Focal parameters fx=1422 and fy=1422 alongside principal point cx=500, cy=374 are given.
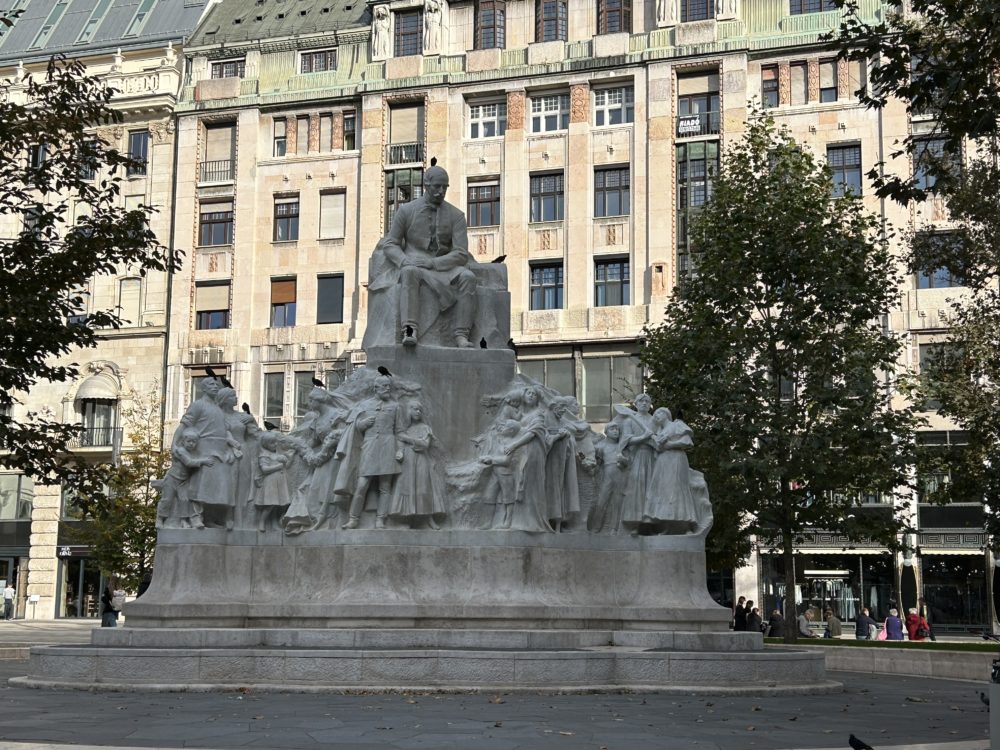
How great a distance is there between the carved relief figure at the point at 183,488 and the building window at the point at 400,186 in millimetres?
37918

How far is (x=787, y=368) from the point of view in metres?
33.7

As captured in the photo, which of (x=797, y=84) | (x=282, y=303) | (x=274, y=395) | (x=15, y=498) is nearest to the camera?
(x=797, y=84)

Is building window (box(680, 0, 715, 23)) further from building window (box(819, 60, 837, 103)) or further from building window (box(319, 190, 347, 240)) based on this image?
building window (box(319, 190, 347, 240))

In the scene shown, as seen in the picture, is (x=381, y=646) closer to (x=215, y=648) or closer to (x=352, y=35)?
(x=215, y=648)

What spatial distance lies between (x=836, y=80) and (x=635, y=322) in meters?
11.7

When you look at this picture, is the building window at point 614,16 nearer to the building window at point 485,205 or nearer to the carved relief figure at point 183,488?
the building window at point 485,205

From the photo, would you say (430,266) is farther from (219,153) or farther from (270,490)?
(219,153)

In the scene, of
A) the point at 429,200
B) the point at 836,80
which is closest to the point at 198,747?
the point at 429,200

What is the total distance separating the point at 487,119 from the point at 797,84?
39.6ft

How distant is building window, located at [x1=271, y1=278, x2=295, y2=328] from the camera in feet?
188

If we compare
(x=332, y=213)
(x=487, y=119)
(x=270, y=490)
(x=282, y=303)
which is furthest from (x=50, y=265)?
(x=487, y=119)

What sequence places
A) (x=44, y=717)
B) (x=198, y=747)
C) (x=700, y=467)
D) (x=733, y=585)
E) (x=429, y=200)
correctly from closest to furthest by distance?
(x=198, y=747) → (x=44, y=717) → (x=429, y=200) → (x=700, y=467) → (x=733, y=585)

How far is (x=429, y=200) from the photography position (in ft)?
70.3

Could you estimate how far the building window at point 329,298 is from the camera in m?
56.6
